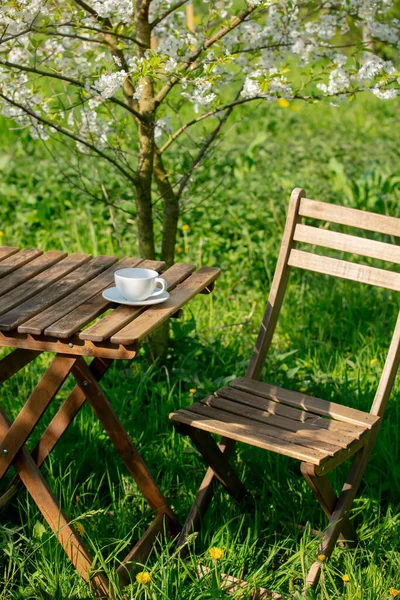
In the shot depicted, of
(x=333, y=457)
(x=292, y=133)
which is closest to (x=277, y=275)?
(x=333, y=457)

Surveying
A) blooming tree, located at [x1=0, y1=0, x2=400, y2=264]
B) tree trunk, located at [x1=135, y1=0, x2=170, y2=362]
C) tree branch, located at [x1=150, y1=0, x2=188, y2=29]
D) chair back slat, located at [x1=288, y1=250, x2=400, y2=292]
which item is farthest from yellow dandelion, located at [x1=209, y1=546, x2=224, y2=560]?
tree branch, located at [x1=150, y1=0, x2=188, y2=29]

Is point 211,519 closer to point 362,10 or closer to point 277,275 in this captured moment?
point 277,275

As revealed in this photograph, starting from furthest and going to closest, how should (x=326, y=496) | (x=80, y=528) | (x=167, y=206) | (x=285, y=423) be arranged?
1. (x=167, y=206)
2. (x=80, y=528)
3. (x=285, y=423)
4. (x=326, y=496)

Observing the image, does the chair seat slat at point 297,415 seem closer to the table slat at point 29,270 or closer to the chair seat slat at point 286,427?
the chair seat slat at point 286,427

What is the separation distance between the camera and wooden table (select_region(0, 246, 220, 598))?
220cm

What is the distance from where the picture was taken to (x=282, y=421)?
8.68 ft

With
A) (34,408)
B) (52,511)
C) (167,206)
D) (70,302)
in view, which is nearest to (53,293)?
(70,302)

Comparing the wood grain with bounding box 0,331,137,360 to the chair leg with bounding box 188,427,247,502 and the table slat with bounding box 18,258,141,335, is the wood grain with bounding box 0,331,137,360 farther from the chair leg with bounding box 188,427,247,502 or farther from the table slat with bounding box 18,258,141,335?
the chair leg with bounding box 188,427,247,502

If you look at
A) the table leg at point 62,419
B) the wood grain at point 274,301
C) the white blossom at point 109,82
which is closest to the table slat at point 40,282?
the table leg at point 62,419

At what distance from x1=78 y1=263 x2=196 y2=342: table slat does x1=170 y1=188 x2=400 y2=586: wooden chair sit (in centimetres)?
39

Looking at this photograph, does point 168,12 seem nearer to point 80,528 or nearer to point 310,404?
point 310,404

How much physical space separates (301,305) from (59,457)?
1683 millimetres

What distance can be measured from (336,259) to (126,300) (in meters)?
0.82

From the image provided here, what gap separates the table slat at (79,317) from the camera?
2.16m
